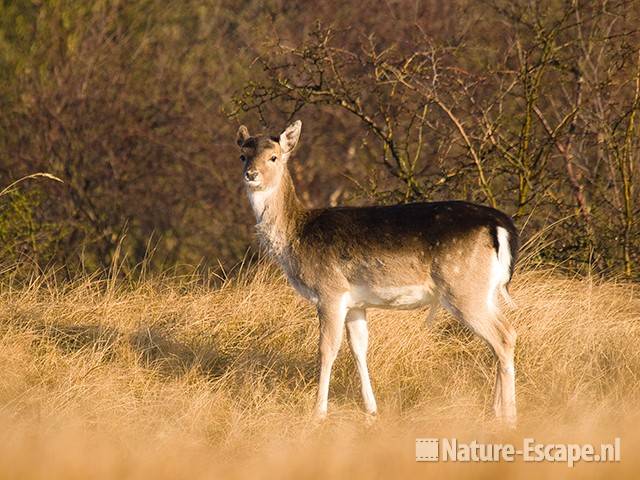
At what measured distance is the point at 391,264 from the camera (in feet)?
23.8

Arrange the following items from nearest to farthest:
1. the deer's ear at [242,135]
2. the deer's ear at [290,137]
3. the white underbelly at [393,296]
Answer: the white underbelly at [393,296]
the deer's ear at [290,137]
the deer's ear at [242,135]

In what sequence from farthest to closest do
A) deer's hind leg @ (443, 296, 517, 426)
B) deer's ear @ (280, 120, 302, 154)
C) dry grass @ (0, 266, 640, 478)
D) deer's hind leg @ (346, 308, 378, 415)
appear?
1. deer's ear @ (280, 120, 302, 154)
2. deer's hind leg @ (346, 308, 378, 415)
3. deer's hind leg @ (443, 296, 517, 426)
4. dry grass @ (0, 266, 640, 478)

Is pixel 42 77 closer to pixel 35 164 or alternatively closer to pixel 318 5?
pixel 35 164

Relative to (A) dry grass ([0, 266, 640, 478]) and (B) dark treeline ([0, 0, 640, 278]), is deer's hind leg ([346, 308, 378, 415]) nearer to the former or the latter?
(A) dry grass ([0, 266, 640, 478])

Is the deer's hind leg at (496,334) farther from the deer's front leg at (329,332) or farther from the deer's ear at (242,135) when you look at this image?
the deer's ear at (242,135)

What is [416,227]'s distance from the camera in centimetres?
727

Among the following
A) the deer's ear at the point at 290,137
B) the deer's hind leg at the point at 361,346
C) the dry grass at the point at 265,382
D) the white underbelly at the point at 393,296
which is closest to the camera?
the dry grass at the point at 265,382

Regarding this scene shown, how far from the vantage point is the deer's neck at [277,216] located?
7.64 m

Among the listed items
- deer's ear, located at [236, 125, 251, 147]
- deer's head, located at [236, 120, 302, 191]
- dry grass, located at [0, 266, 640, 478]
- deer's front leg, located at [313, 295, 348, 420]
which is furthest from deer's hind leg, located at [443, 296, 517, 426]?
deer's ear, located at [236, 125, 251, 147]

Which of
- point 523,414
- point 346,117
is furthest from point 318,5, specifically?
point 523,414

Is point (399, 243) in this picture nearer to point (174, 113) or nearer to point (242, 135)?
point (242, 135)

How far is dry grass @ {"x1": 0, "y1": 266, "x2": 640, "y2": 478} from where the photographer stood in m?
5.36

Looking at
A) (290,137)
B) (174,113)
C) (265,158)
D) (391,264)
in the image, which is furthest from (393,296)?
(174,113)

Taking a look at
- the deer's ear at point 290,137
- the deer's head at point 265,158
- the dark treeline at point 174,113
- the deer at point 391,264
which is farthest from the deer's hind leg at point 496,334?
the dark treeline at point 174,113
